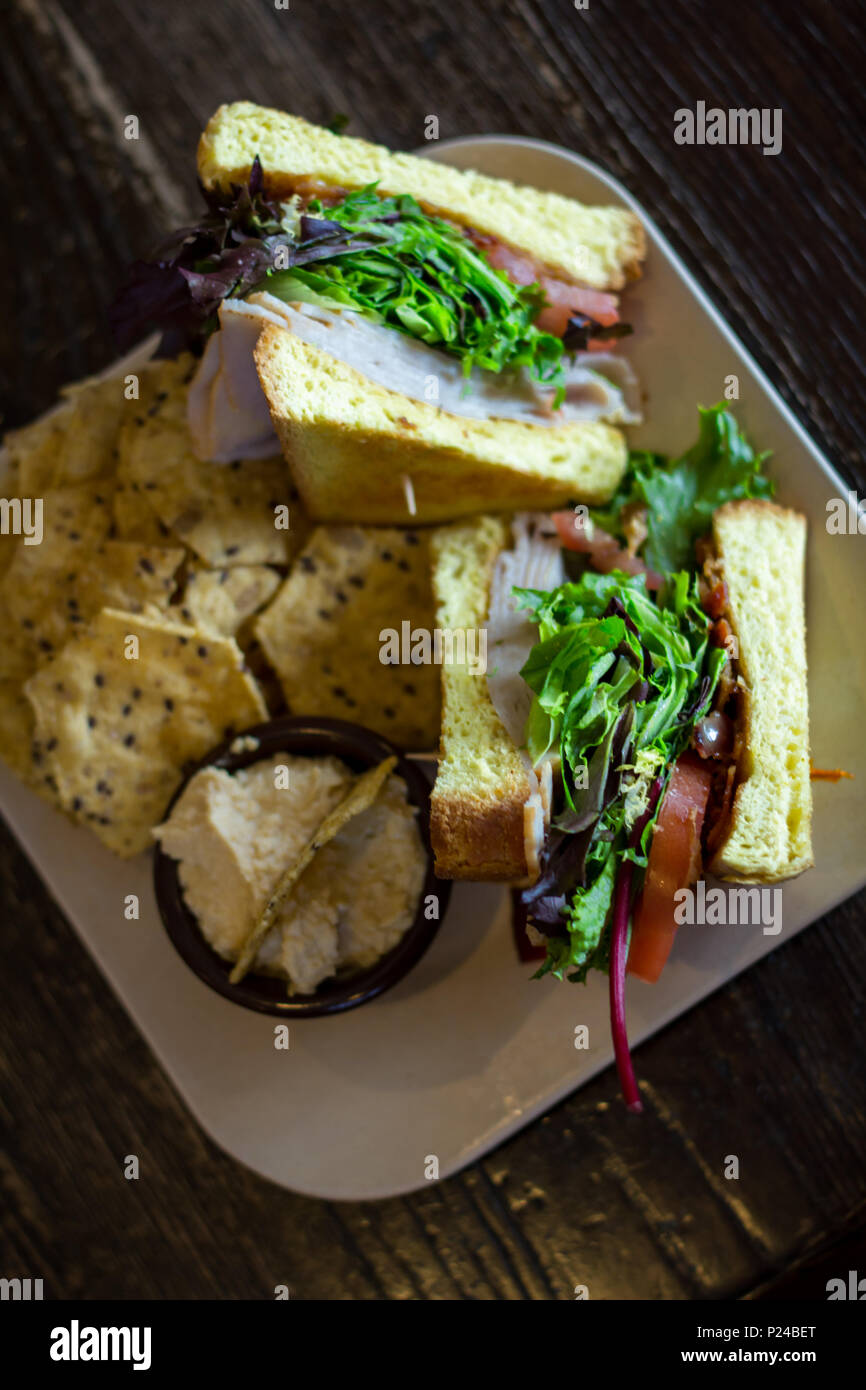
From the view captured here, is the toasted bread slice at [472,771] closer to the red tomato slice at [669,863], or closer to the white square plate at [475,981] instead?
the red tomato slice at [669,863]

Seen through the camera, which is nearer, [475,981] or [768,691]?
[768,691]

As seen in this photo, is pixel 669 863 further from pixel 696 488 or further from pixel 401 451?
pixel 401 451

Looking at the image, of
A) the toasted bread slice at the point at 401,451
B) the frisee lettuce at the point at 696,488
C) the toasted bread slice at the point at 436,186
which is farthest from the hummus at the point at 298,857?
the toasted bread slice at the point at 436,186

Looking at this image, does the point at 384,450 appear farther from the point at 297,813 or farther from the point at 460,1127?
the point at 460,1127

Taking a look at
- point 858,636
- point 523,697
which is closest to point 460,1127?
point 523,697

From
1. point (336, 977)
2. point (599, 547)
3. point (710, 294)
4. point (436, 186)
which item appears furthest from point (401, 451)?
point (336, 977)

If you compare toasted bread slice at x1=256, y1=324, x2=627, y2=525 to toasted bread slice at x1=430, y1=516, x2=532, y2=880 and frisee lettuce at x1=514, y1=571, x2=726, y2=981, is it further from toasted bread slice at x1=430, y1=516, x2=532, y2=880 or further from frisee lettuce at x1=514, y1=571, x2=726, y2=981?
frisee lettuce at x1=514, y1=571, x2=726, y2=981
